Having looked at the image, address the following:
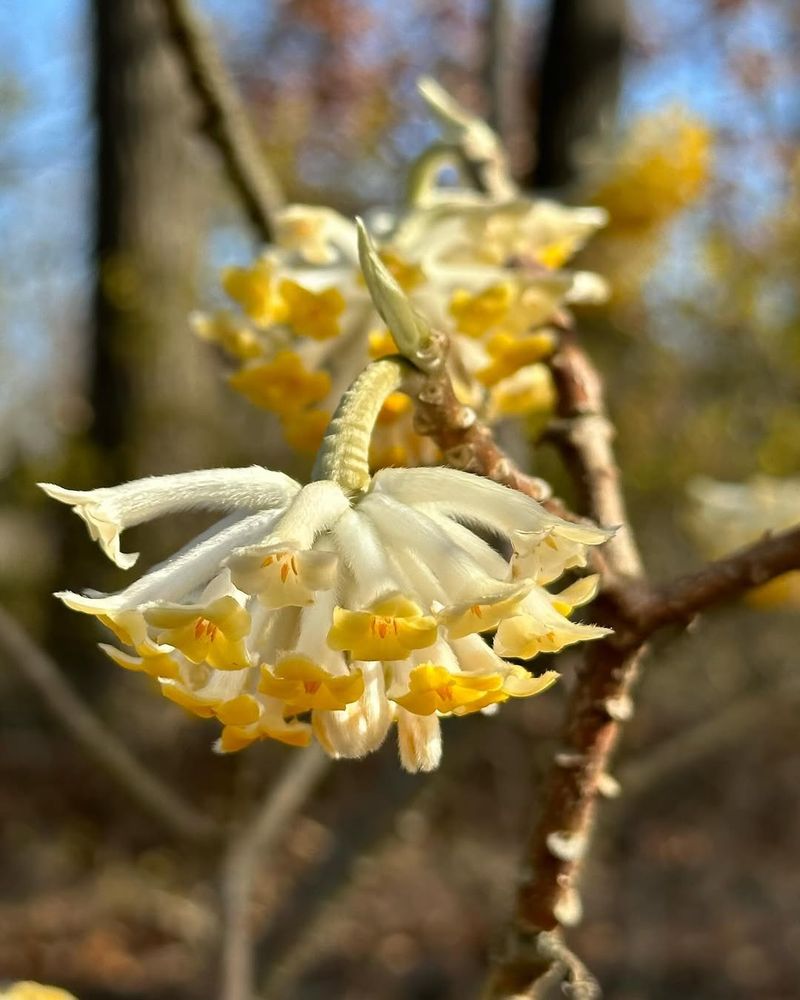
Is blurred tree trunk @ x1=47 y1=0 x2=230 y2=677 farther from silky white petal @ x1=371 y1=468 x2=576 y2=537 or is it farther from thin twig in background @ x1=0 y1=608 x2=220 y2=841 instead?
silky white petal @ x1=371 y1=468 x2=576 y2=537

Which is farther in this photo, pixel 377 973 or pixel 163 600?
pixel 377 973

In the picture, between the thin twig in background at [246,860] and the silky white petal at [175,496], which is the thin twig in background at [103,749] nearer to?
the thin twig in background at [246,860]

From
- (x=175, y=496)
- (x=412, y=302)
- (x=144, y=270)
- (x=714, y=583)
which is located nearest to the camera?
(x=175, y=496)

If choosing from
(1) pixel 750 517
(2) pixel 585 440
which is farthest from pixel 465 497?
(1) pixel 750 517

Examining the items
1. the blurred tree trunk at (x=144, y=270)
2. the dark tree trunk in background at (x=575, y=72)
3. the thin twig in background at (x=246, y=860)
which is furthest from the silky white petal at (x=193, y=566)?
the blurred tree trunk at (x=144, y=270)

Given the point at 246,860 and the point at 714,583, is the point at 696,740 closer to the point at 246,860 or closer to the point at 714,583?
the point at 246,860

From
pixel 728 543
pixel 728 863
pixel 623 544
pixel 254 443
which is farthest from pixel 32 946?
pixel 623 544

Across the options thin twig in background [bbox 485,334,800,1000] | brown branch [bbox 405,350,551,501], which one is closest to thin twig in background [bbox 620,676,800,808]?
thin twig in background [bbox 485,334,800,1000]

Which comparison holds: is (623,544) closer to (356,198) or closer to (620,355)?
(620,355)
